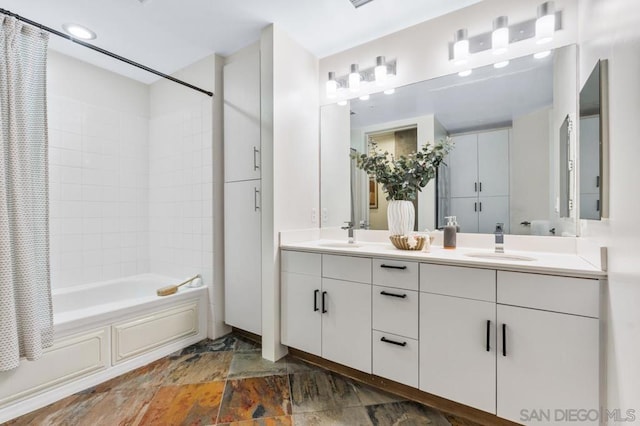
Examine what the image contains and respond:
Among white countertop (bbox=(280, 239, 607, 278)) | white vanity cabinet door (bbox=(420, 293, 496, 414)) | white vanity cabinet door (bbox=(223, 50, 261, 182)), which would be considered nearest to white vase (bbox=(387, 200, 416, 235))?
white countertop (bbox=(280, 239, 607, 278))

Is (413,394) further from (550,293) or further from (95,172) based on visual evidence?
(95,172)

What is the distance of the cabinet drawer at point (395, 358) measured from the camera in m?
1.58

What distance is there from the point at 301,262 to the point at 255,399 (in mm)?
864

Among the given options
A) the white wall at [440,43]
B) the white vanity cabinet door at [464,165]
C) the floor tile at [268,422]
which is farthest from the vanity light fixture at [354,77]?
the floor tile at [268,422]

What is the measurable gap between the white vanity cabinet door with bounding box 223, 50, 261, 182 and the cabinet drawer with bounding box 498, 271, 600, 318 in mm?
1809

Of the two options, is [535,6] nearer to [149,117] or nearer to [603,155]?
[603,155]

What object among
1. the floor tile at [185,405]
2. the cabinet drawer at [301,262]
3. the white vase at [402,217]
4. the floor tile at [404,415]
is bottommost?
the floor tile at [404,415]

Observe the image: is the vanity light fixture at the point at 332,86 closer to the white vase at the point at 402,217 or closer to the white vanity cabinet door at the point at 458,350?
the white vase at the point at 402,217

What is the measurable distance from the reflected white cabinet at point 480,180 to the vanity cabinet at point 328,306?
0.80 m

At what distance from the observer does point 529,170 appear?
1.77 m

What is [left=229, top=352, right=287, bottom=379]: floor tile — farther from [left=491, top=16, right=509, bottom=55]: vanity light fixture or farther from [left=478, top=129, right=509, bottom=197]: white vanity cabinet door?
[left=491, top=16, right=509, bottom=55]: vanity light fixture

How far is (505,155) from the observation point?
72.1 inches

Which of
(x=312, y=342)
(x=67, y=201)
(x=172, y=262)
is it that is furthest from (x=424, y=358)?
(x=67, y=201)

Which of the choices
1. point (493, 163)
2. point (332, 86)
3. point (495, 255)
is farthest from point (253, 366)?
point (332, 86)
